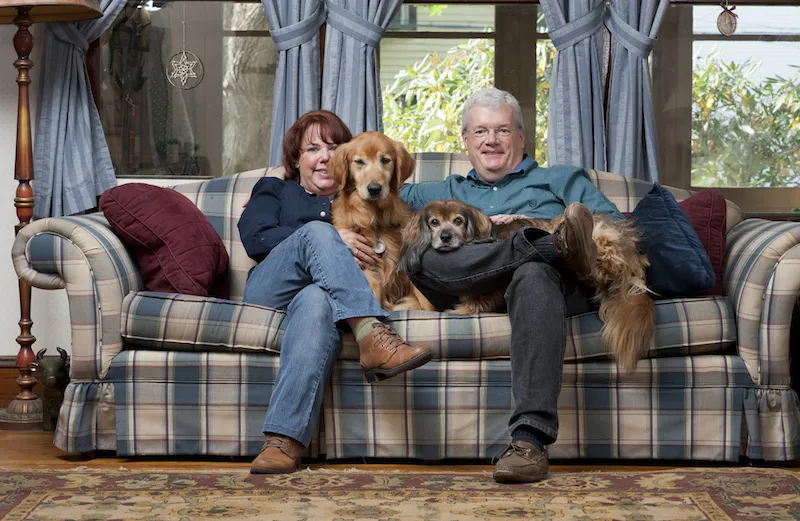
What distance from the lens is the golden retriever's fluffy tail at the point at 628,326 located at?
2611 mm

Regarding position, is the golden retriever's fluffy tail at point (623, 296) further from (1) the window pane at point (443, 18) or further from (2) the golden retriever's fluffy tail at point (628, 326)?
(1) the window pane at point (443, 18)

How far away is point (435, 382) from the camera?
8.87 ft

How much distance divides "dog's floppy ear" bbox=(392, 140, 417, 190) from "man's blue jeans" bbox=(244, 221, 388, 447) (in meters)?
0.43

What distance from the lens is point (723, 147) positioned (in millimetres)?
4148

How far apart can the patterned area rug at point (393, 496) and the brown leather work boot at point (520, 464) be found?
0.02m

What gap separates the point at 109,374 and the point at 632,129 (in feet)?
7.57

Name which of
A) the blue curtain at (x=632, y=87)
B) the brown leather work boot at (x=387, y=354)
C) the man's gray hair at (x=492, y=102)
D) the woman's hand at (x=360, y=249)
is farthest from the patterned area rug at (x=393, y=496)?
the blue curtain at (x=632, y=87)

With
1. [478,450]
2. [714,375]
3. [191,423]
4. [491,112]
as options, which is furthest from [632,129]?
[191,423]

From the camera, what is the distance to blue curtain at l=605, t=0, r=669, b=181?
12.8 feet

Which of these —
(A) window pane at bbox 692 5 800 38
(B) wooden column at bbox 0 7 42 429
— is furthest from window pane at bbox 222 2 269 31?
(A) window pane at bbox 692 5 800 38

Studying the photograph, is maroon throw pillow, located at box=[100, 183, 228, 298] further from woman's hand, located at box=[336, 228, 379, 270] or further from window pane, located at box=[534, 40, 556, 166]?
window pane, located at box=[534, 40, 556, 166]

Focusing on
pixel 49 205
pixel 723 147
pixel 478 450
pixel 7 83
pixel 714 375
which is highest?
pixel 7 83

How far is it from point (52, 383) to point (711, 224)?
2216 millimetres

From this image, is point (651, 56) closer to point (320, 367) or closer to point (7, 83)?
point (320, 367)
